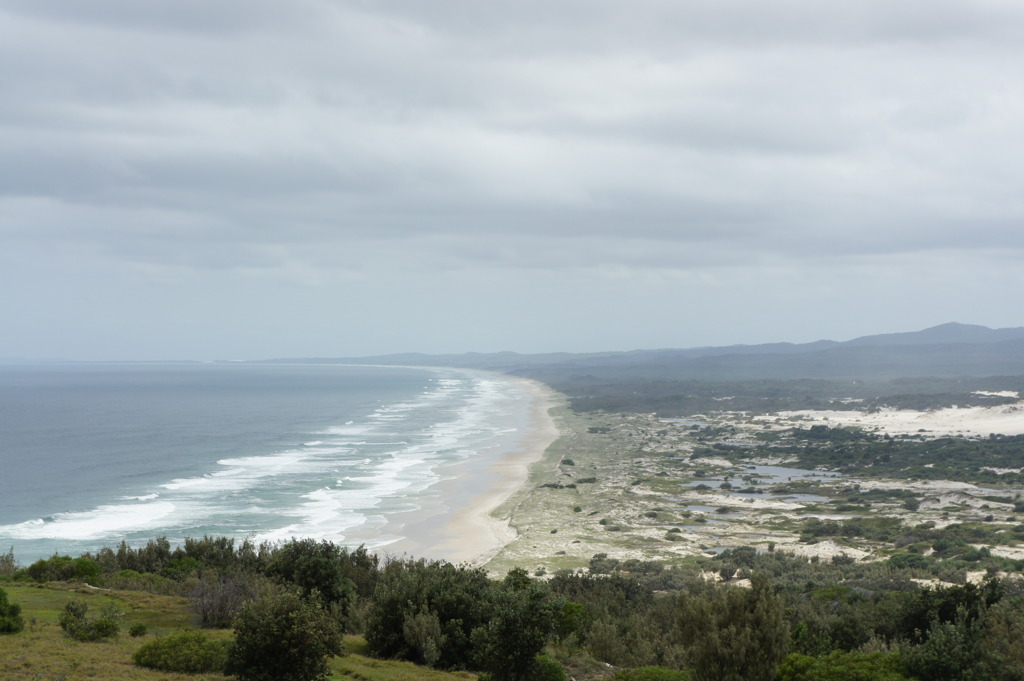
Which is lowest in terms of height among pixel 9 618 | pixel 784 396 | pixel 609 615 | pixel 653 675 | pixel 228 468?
pixel 784 396

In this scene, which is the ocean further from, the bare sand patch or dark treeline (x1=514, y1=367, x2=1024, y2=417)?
the bare sand patch

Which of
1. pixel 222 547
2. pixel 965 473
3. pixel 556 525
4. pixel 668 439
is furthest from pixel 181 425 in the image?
pixel 965 473

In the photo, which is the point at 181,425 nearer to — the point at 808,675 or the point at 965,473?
the point at 965,473

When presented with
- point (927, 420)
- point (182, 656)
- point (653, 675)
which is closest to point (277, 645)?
point (182, 656)

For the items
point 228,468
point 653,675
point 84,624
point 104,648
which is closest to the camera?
point 653,675

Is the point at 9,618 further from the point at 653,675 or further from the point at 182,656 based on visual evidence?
the point at 653,675

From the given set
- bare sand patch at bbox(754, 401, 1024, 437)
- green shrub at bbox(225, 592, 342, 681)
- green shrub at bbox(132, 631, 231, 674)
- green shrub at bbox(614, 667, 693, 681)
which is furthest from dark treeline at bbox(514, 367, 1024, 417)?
green shrub at bbox(225, 592, 342, 681)

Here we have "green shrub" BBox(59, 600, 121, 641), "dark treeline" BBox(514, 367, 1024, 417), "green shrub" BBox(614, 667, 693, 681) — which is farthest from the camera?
"dark treeline" BBox(514, 367, 1024, 417)
